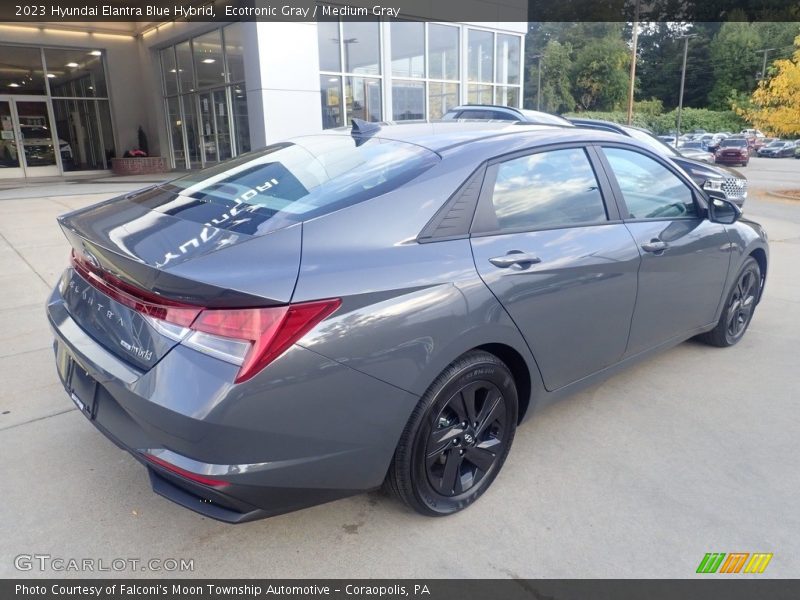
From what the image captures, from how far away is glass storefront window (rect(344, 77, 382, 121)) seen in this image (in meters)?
16.8

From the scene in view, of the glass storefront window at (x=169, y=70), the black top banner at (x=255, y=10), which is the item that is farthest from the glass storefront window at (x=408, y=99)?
the glass storefront window at (x=169, y=70)

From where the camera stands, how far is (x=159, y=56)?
65.0 ft

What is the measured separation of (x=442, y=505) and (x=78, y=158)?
22072 millimetres

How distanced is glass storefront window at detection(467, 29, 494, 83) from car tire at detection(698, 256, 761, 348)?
17049mm

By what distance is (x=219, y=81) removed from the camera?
17.1 m

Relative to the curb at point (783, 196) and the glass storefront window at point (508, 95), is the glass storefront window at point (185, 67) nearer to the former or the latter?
the glass storefront window at point (508, 95)

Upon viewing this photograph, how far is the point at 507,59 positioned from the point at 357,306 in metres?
21.4

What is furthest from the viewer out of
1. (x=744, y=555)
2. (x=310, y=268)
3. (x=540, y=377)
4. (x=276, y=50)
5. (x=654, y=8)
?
(x=654, y=8)

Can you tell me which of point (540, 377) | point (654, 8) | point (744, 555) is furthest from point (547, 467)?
point (654, 8)

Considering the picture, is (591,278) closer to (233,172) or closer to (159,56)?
(233,172)

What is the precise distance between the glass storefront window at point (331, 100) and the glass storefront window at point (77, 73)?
899cm

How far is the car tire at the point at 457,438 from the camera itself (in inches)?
90.9

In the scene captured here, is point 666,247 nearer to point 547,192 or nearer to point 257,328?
point 547,192

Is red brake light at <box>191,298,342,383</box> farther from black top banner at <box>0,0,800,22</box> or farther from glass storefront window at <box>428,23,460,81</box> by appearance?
glass storefront window at <box>428,23,460,81</box>
